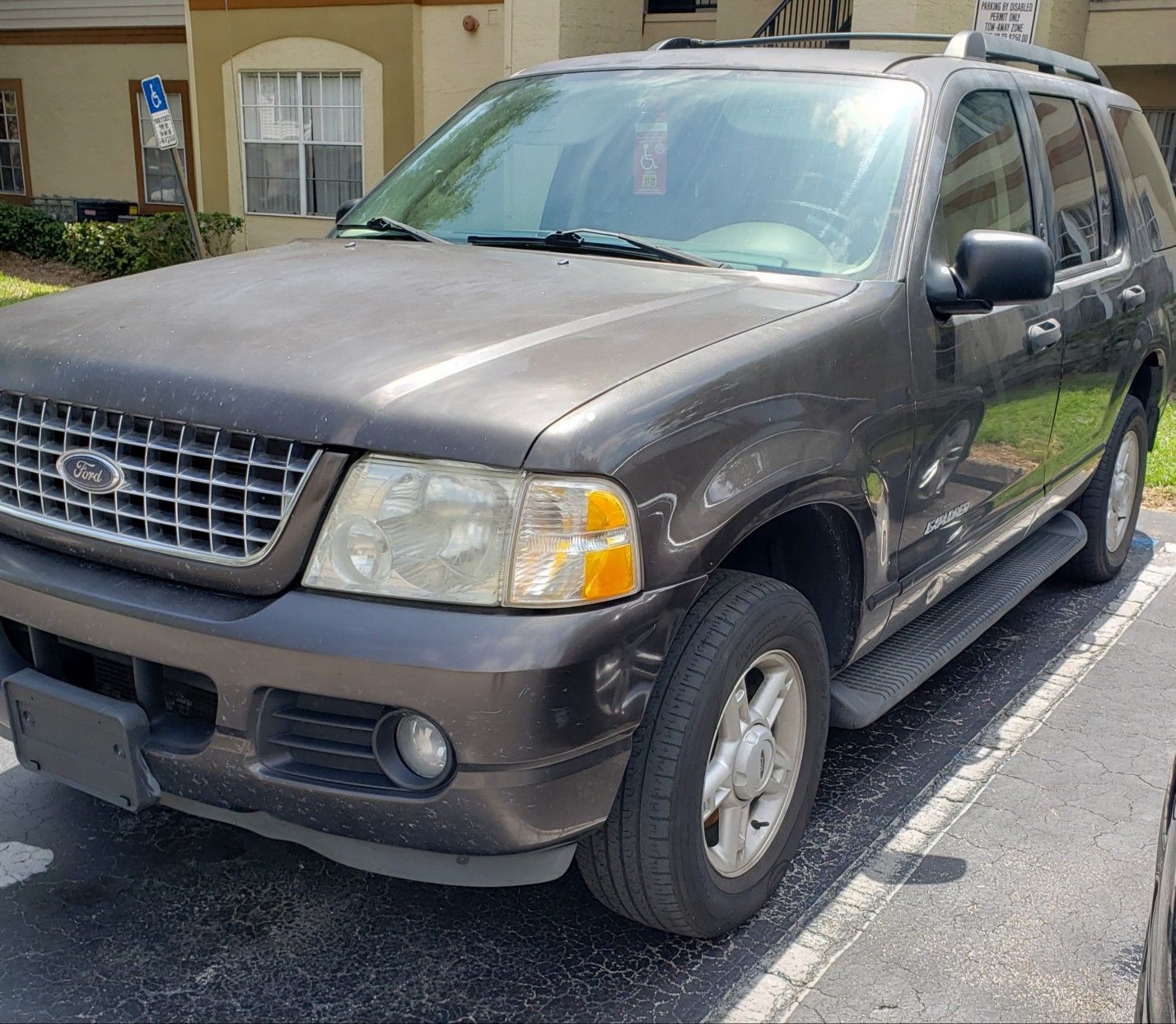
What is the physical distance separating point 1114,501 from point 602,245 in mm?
3191

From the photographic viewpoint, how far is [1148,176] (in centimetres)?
550

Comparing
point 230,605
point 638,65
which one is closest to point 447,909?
point 230,605

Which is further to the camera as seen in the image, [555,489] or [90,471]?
[90,471]

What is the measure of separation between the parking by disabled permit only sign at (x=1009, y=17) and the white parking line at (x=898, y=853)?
425 centimetres

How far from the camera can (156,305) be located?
293 cm

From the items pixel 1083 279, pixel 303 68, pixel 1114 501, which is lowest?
pixel 1114 501

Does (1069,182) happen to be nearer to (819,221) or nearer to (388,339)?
(819,221)

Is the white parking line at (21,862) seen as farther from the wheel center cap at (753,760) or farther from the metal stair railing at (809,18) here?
the metal stair railing at (809,18)

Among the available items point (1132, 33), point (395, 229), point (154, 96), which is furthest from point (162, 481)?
point (1132, 33)

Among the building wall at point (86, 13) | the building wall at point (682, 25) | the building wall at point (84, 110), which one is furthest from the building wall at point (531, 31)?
the building wall at point (84, 110)

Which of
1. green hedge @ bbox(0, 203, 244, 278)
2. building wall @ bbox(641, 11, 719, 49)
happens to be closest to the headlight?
building wall @ bbox(641, 11, 719, 49)

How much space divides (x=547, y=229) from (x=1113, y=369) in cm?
247

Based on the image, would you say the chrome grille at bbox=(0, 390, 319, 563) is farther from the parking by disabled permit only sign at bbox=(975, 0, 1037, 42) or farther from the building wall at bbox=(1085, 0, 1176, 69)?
the building wall at bbox=(1085, 0, 1176, 69)

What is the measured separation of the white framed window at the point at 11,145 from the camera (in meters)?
21.2
